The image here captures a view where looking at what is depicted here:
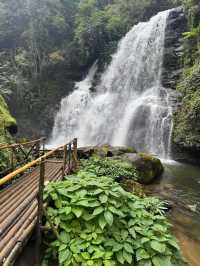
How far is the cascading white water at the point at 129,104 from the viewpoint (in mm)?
14703

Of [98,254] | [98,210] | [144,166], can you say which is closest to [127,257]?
[98,254]

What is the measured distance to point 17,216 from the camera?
2.39 m

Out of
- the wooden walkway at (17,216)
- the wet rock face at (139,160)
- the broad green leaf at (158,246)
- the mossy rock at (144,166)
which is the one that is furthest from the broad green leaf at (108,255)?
the mossy rock at (144,166)

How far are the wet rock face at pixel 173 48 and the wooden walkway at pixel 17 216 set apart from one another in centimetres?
1375

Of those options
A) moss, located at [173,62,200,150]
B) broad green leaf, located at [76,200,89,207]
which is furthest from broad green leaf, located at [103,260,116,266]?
moss, located at [173,62,200,150]

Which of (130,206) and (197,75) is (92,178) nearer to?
(130,206)

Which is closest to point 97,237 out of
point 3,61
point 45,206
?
point 45,206

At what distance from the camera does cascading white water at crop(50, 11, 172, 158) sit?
1470 cm

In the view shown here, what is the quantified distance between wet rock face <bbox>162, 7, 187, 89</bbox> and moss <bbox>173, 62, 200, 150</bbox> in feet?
10.4

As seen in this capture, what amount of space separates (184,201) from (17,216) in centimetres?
582

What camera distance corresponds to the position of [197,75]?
41.1ft

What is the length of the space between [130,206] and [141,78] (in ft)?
52.1

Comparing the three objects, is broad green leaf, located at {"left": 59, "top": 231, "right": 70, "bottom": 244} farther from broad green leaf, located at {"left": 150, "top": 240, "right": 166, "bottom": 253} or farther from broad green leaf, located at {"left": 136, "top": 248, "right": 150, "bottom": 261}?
broad green leaf, located at {"left": 150, "top": 240, "right": 166, "bottom": 253}

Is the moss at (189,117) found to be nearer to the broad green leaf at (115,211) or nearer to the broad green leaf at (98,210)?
the broad green leaf at (115,211)
